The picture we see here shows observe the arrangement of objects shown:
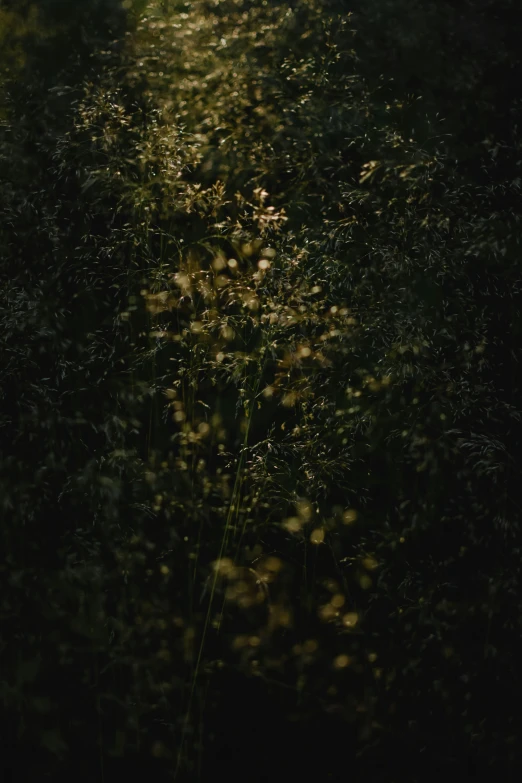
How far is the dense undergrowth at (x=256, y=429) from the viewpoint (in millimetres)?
2322

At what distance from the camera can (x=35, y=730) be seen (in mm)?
2371

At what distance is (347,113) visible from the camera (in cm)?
257

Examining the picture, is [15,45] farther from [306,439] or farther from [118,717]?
[118,717]

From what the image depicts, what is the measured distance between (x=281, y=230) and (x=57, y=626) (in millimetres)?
1336

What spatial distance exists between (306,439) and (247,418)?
0.17m

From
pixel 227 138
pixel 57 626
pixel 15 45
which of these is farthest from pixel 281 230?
pixel 57 626

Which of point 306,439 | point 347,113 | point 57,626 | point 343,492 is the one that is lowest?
point 57,626

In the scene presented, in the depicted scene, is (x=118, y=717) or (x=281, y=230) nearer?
(x=118, y=717)

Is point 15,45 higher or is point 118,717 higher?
point 15,45

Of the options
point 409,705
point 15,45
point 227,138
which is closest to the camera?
point 409,705

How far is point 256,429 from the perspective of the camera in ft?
8.26

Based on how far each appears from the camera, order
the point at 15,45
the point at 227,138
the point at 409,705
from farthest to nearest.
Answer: the point at 15,45
the point at 227,138
the point at 409,705

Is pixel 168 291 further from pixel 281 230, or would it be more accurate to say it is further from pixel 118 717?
pixel 118 717

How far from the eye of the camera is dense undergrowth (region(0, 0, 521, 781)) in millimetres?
2322
